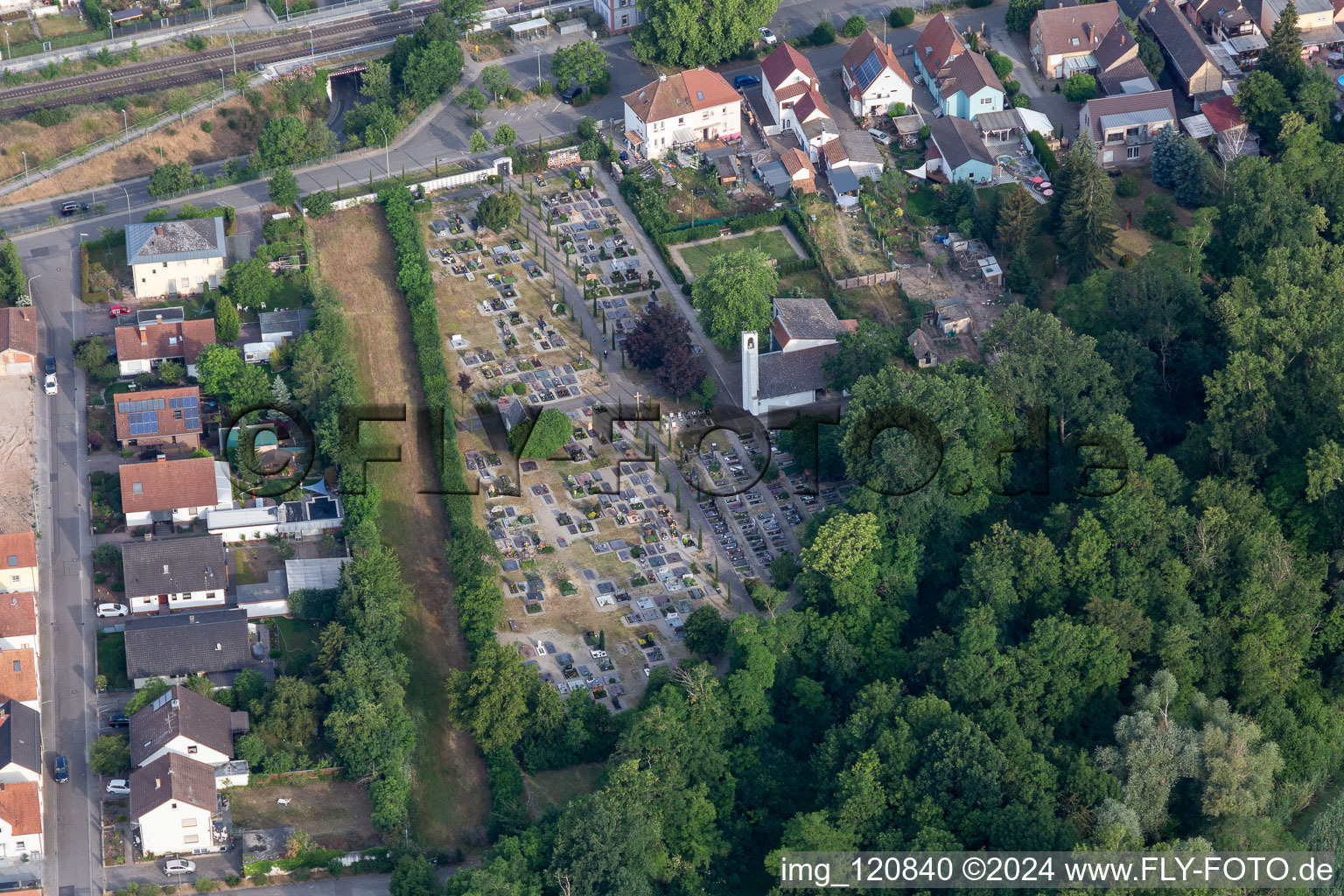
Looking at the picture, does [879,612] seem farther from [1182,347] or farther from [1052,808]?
[1182,347]

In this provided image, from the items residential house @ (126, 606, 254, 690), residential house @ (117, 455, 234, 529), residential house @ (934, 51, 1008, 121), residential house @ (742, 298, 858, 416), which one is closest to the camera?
residential house @ (126, 606, 254, 690)

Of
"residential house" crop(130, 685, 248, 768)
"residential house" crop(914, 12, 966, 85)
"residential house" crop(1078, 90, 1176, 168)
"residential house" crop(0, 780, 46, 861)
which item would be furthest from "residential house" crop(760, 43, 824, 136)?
"residential house" crop(0, 780, 46, 861)

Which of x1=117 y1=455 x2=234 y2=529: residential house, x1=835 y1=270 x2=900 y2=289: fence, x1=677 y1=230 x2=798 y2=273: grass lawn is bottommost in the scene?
x1=117 y1=455 x2=234 y2=529: residential house

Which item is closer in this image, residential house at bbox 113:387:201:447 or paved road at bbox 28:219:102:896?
paved road at bbox 28:219:102:896

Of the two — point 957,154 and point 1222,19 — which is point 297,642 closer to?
point 957,154

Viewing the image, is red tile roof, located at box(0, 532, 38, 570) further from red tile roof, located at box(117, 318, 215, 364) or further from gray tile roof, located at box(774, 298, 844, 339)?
gray tile roof, located at box(774, 298, 844, 339)

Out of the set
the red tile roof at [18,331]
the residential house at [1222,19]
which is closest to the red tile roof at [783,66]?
the residential house at [1222,19]

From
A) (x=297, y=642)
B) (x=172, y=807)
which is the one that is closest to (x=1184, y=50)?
(x=297, y=642)
